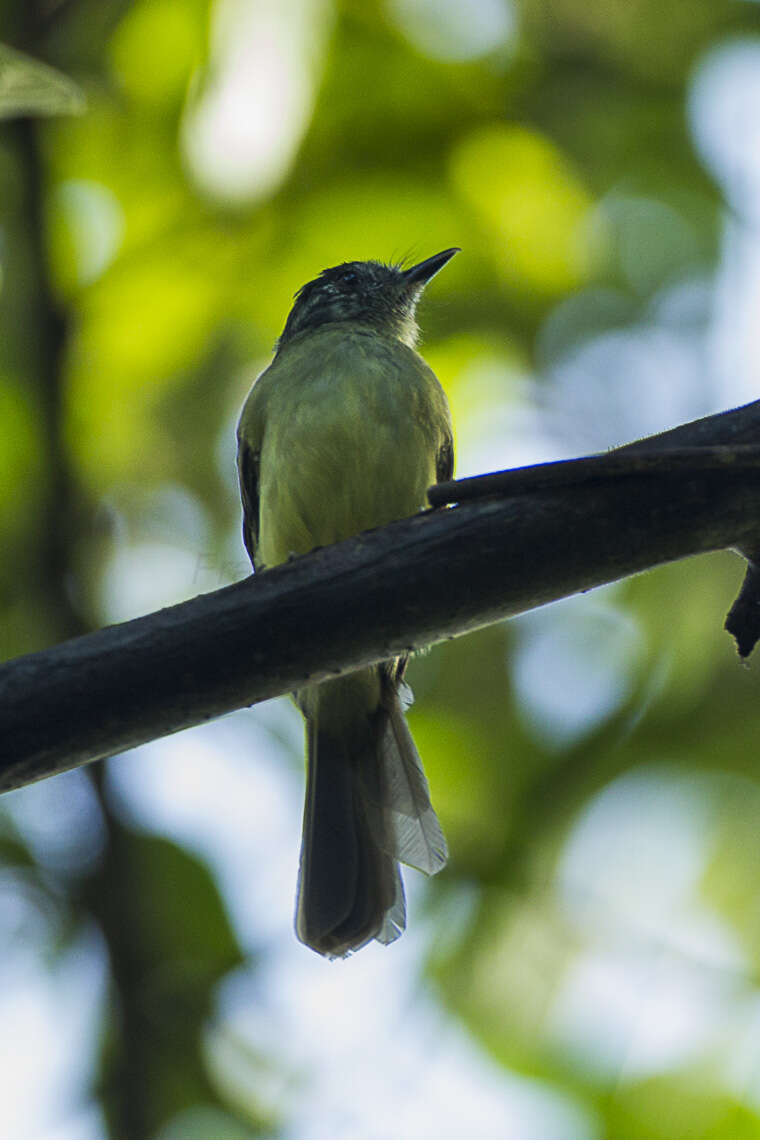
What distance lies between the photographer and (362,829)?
3590 mm

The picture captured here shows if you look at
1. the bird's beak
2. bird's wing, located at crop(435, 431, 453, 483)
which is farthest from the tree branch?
the bird's beak

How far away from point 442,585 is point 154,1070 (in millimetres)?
3126

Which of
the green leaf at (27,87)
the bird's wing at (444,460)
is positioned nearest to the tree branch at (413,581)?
the green leaf at (27,87)

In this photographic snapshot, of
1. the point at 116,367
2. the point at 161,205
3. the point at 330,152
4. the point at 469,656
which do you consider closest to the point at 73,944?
the point at 469,656

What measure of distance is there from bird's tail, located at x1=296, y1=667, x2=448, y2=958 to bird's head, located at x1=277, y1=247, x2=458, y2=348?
1372 millimetres

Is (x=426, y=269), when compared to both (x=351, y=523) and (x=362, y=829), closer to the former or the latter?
(x=351, y=523)

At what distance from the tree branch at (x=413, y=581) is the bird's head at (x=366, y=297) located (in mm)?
2604

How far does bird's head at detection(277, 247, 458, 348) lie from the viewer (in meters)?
4.47

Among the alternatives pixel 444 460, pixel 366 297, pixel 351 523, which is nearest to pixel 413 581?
pixel 351 523

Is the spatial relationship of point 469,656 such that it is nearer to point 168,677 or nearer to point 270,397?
point 270,397

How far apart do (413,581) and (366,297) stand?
2.86m

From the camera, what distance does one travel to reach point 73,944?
15.2ft

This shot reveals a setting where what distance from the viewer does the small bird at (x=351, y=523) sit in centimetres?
330

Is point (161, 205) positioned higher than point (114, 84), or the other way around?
point (114, 84)
